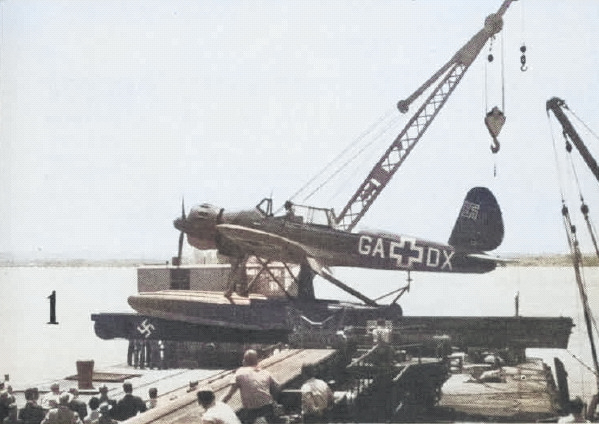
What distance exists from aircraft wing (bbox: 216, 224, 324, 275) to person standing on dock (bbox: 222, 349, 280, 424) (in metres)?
14.1

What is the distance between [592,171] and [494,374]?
5887 mm

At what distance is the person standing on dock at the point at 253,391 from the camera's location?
10039 millimetres

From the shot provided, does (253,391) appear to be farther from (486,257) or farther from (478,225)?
(478,225)

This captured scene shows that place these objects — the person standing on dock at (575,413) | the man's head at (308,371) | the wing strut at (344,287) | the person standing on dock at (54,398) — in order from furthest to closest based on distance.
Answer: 1. the wing strut at (344,287)
2. the person standing on dock at (575,413)
3. the man's head at (308,371)
4. the person standing on dock at (54,398)

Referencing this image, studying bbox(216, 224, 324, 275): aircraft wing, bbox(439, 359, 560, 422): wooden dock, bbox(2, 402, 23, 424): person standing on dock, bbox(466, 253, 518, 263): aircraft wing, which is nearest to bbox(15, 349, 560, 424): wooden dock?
bbox(439, 359, 560, 422): wooden dock

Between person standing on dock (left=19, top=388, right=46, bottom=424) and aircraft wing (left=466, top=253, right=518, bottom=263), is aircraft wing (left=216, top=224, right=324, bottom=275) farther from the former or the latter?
person standing on dock (left=19, top=388, right=46, bottom=424)

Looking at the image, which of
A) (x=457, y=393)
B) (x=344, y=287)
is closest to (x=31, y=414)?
(x=457, y=393)

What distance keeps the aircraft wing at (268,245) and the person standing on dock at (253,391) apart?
46.4 feet

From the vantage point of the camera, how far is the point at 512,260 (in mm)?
25672

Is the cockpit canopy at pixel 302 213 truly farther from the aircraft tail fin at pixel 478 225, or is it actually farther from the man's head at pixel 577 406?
the man's head at pixel 577 406

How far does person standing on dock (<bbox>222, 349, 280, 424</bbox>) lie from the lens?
10.0m

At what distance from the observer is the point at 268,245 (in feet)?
80.5

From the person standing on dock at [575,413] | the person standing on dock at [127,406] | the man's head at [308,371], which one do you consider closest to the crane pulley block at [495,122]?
the person standing on dock at [575,413]

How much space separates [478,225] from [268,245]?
787cm
